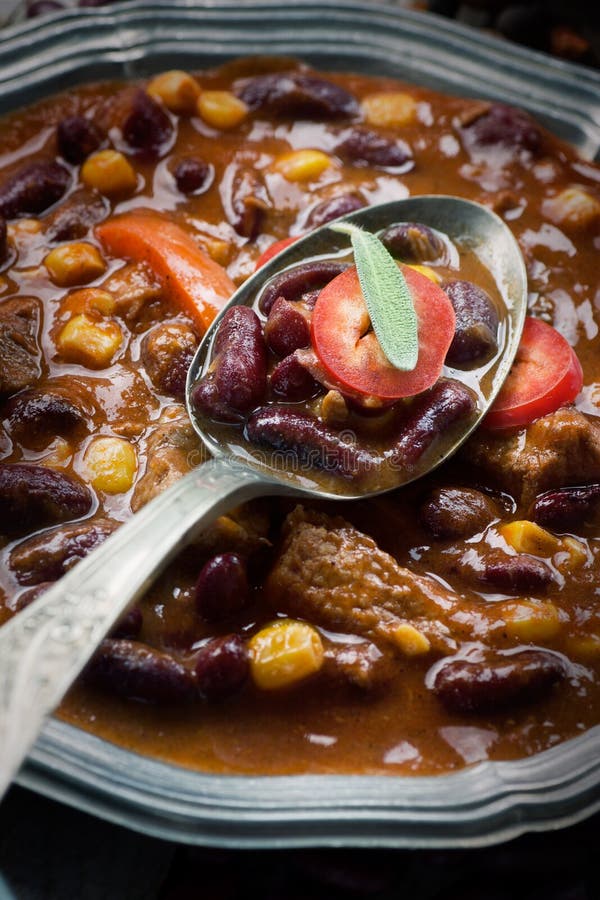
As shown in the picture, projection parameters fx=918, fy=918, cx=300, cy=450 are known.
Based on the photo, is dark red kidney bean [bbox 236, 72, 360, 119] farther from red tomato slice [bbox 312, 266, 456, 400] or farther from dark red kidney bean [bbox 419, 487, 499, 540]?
dark red kidney bean [bbox 419, 487, 499, 540]

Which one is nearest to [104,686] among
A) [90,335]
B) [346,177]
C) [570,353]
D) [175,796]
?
[175,796]

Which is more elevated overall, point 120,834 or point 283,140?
point 283,140

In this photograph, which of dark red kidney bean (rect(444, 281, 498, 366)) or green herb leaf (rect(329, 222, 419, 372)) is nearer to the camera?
green herb leaf (rect(329, 222, 419, 372))

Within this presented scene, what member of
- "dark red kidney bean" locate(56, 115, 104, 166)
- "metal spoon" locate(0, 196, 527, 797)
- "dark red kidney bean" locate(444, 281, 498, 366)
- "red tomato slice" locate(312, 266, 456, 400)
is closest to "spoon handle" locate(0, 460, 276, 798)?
"metal spoon" locate(0, 196, 527, 797)

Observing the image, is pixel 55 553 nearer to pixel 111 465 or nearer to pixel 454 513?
pixel 111 465

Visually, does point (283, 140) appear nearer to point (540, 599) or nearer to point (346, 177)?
point (346, 177)

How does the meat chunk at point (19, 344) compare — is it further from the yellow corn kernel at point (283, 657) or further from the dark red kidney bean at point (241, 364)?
the yellow corn kernel at point (283, 657)

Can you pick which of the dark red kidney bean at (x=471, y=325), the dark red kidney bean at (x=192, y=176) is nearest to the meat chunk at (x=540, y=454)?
the dark red kidney bean at (x=471, y=325)
